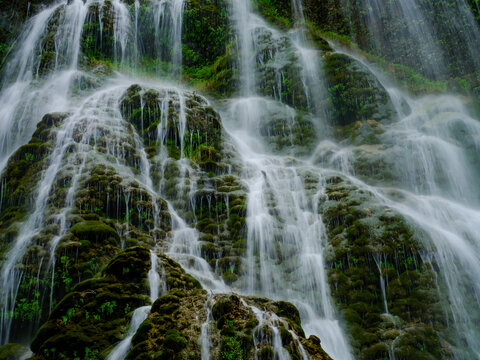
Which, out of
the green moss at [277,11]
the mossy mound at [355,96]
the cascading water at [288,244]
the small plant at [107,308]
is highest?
the green moss at [277,11]

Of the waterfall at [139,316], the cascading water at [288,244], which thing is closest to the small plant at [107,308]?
the waterfall at [139,316]

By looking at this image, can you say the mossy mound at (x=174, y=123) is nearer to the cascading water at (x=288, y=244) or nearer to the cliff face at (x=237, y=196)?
the cliff face at (x=237, y=196)

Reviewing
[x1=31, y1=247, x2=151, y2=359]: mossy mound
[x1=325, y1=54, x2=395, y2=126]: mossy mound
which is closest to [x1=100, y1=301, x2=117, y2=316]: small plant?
[x1=31, y1=247, x2=151, y2=359]: mossy mound

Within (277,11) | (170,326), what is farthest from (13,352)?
(277,11)

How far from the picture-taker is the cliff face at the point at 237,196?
6.12m

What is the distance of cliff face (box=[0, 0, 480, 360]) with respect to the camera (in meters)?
6.12

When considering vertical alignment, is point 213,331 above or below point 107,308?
→ below

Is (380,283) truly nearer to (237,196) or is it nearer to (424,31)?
(237,196)

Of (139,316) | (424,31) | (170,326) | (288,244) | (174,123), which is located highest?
(424,31)

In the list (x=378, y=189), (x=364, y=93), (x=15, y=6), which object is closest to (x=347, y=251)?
(x=378, y=189)

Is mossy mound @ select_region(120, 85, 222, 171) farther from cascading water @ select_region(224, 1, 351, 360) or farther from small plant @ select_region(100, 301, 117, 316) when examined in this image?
small plant @ select_region(100, 301, 117, 316)

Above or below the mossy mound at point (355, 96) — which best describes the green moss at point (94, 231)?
below

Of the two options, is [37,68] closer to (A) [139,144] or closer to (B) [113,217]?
(A) [139,144]

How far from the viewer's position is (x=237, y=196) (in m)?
11.2
